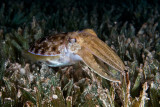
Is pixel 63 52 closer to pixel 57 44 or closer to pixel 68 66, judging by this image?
pixel 57 44

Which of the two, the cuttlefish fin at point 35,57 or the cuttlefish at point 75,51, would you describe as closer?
the cuttlefish at point 75,51

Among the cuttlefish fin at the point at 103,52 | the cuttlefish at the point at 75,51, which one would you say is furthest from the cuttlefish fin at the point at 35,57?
the cuttlefish fin at the point at 103,52

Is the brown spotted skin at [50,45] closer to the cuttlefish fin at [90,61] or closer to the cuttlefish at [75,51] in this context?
the cuttlefish at [75,51]

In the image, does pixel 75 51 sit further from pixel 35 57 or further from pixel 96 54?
pixel 35 57

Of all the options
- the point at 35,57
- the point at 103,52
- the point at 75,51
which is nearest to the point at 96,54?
the point at 103,52

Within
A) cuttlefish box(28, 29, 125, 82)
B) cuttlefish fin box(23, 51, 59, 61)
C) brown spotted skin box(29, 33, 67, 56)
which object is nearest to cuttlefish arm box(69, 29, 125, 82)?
cuttlefish box(28, 29, 125, 82)

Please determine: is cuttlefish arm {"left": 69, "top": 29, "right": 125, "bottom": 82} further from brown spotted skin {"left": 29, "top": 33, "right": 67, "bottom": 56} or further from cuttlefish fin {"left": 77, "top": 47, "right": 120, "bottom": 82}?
brown spotted skin {"left": 29, "top": 33, "right": 67, "bottom": 56}

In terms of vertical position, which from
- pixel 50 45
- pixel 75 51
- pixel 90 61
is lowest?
Answer: pixel 90 61
